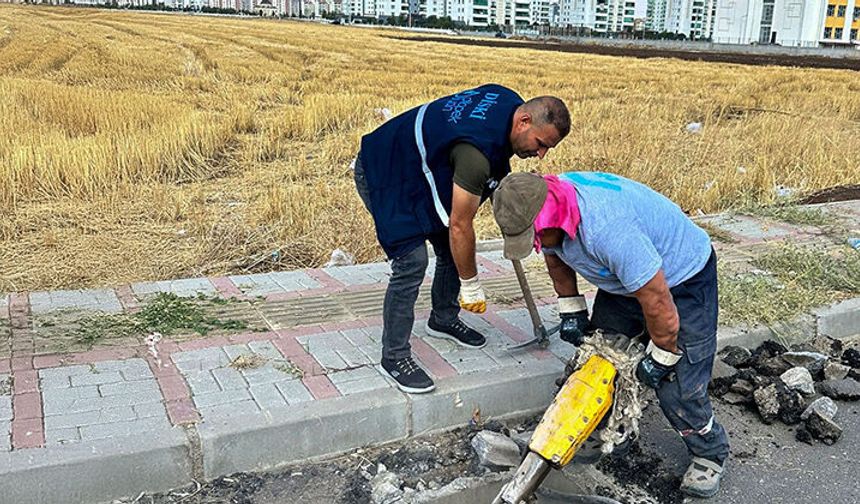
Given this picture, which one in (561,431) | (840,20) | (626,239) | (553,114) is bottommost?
(561,431)

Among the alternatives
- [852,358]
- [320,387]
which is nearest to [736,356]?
[852,358]

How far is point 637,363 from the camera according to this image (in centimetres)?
321

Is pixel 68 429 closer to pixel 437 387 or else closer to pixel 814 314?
pixel 437 387

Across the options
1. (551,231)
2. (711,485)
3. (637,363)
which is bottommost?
(711,485)

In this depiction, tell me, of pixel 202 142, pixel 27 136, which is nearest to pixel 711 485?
pixel 202 142

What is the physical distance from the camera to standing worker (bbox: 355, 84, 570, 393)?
11.1 feet

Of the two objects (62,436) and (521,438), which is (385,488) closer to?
(521,438)

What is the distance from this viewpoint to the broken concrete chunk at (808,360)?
4467 mm

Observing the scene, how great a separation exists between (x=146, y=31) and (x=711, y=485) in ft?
135

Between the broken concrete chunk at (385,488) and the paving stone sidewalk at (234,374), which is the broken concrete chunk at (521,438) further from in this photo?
the broken concrete chunk at (385,488)

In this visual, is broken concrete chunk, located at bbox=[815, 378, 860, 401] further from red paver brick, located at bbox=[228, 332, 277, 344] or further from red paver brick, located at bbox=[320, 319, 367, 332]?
red paver brick, located at bbox=[228, 332, 277, 344]

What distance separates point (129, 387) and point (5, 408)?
49 centimetres

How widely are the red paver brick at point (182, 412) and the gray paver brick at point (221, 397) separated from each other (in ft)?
0.13

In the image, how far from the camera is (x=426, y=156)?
3.54m
